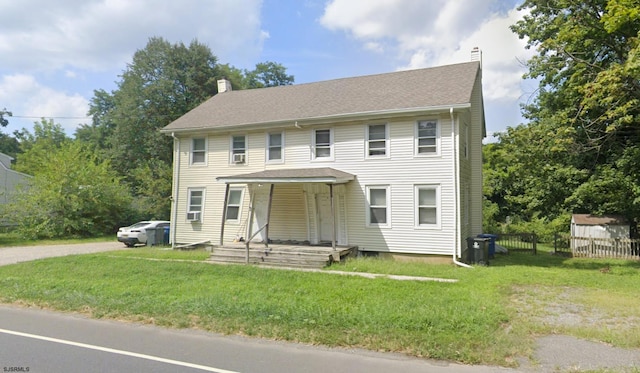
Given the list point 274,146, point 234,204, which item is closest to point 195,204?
point 234,204

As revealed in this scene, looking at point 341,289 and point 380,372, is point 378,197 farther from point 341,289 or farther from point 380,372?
point 380,372

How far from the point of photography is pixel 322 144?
14.8m

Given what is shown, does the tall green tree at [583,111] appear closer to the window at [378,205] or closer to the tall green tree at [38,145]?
the window at [378,205]

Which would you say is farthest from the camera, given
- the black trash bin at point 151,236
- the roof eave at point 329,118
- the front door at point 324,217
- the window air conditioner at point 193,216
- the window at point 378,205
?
the black trash bin at point 151,236

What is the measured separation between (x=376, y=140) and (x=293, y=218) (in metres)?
4.40

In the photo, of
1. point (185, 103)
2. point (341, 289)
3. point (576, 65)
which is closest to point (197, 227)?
point (341, 289)

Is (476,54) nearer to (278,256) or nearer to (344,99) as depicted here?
(344,99)

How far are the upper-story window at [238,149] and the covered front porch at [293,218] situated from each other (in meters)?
1.21

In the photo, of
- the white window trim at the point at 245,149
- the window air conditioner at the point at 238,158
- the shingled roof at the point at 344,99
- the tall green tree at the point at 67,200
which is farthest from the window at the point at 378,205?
the tall green tree at the point at 67,200

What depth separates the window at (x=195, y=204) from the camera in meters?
16.3

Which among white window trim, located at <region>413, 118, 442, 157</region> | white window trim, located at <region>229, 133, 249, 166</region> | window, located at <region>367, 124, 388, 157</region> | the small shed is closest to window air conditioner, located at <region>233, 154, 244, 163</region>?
white window trim, located at <region>229, 133, 249, 166</region>

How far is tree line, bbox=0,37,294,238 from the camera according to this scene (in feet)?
74.7

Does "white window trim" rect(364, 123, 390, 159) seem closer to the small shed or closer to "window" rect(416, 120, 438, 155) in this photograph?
"window" rect(416, 120, 438, 155)

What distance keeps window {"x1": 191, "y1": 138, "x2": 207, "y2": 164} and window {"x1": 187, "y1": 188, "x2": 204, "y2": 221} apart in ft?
4.34
